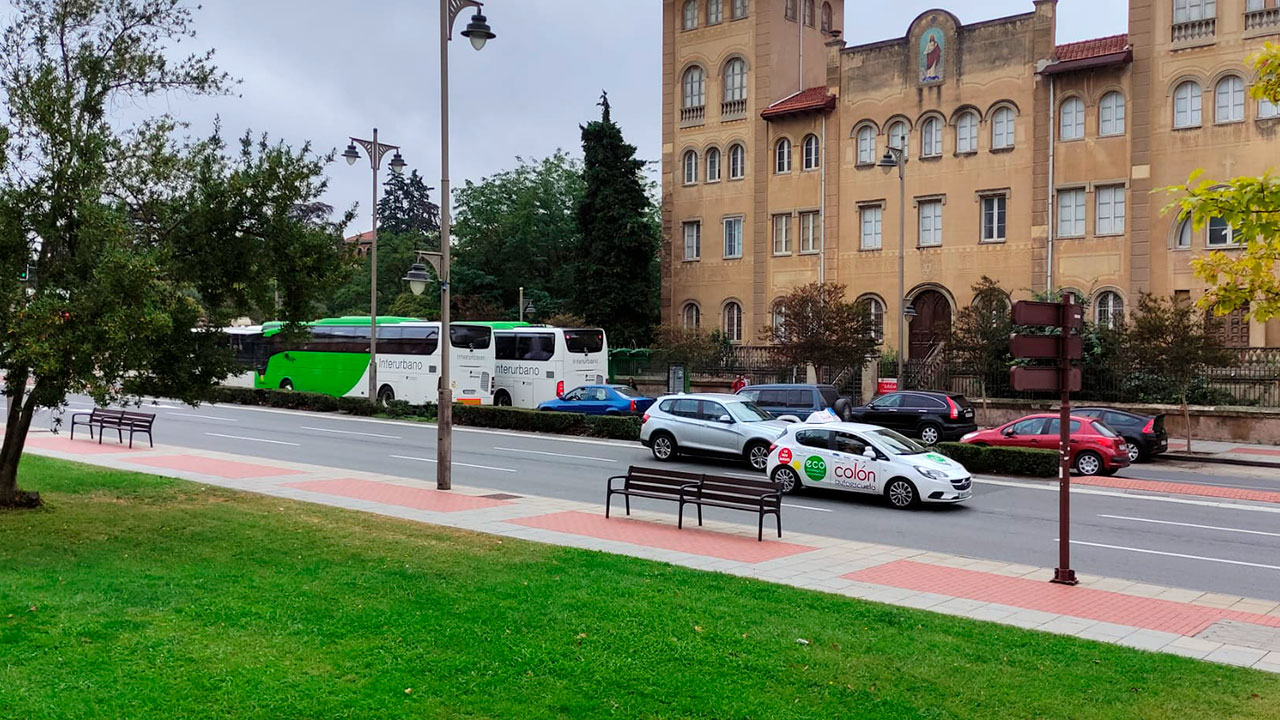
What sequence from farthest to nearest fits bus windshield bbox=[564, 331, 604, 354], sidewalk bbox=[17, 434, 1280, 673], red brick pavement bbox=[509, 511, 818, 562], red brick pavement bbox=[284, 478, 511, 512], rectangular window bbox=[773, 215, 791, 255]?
rectangular window bbox=[773, 215, 791, 255]
bus windshield bbox=[564, 331, 604, 354]
red brick pavement bbox=[284, 478, 511, 512]
red brick pavement bbox=[509, 511, 818, 562]
sidewalk bbox=[17, 434, 1280, 673]

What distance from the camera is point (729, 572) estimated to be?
467 inches

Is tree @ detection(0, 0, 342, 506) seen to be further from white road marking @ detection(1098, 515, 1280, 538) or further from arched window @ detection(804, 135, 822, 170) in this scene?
arched window @ detection(804, 135, 822, 170)

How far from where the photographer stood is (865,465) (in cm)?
1827

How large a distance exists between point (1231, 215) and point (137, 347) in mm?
10264

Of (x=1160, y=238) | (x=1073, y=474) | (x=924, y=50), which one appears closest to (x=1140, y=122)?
(x=1160, y=238)

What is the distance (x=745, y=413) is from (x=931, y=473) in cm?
639

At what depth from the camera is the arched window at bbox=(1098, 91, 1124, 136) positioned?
38.8 meters

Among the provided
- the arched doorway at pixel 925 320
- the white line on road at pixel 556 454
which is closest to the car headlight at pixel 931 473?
the white line on road at pixel 556 454

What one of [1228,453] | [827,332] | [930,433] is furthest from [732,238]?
[1228,453]

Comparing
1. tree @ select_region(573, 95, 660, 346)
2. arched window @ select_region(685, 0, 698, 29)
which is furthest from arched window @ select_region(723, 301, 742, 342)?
arched window @ select_region(685, 0, 698, 29)

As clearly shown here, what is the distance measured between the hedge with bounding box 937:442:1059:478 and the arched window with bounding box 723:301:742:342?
25146mm

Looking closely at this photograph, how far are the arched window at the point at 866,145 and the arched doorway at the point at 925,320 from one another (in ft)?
20.3

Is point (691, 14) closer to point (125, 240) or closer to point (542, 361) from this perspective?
point (542, 361)

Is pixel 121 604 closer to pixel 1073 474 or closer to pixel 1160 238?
pixel 1073 474
